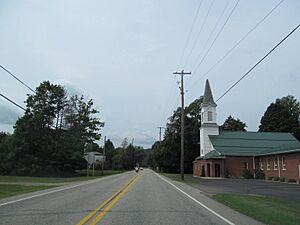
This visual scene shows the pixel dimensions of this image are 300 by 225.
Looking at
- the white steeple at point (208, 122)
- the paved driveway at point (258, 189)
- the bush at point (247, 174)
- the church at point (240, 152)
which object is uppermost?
the white steeple at point (208, 122)

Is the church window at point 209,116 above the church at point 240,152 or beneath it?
above

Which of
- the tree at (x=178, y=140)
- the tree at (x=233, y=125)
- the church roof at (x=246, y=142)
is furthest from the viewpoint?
the tree at (x=233, y=125)

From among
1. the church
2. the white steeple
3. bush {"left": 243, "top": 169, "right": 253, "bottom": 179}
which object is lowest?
bush {"left": 243, "top": 169, "right": 253, "bottom": 179}

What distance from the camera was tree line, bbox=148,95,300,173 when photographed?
86.1m

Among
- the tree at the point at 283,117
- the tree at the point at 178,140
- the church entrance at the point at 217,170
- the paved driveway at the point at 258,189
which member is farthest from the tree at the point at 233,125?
the paved driveway at the point at 258,189

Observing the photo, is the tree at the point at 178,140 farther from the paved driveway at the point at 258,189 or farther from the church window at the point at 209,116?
the paved driveway at the point at 258,189

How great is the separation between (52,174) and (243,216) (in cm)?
5688

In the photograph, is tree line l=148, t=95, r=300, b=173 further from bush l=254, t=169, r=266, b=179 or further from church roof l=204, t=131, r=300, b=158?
bush l=254, t=169, r=266, b=179

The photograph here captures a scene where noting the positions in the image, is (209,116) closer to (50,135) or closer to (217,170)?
(217,170)

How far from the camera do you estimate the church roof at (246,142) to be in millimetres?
59394

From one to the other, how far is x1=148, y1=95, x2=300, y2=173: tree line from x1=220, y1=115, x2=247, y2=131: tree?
4.86 meters

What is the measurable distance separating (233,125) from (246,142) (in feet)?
120

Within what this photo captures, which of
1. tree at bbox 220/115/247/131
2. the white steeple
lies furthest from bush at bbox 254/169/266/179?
tree at bbox 220/115/247/131

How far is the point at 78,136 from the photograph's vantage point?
242 feet
